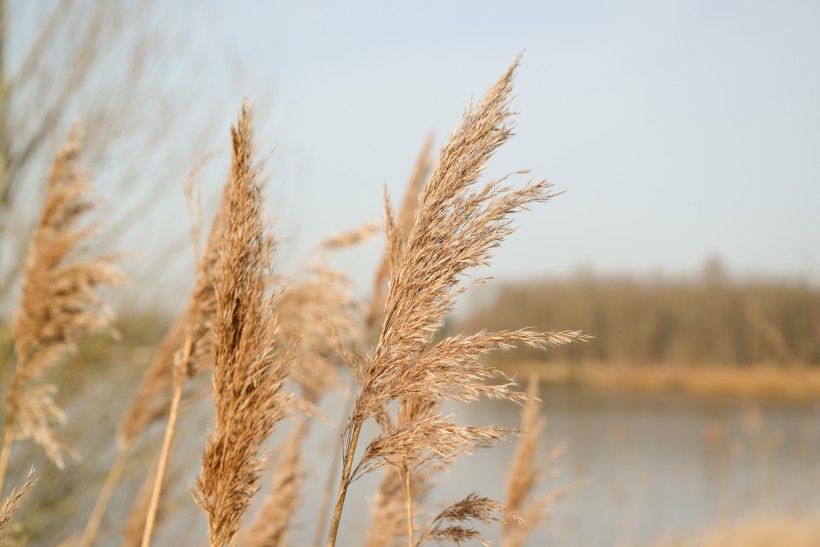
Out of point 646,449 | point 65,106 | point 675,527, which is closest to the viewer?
Answer: point 65,106

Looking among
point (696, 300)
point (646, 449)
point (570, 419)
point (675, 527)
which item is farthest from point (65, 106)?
point (696, 300)

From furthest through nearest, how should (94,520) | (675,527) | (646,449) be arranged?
(646,449)
(675,527)
(94,520)

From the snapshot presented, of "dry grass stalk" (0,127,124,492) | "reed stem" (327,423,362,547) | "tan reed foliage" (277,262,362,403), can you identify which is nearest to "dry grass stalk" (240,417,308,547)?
"tan reed foliage" (277,262,362,403)

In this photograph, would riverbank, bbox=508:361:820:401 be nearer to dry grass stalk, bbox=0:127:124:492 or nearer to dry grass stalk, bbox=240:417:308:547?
dry grass stalk, bbox=240:417:308:547

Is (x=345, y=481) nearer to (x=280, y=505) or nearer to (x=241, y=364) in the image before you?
(x=241, y=364)

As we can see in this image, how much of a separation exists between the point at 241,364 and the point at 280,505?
120 centimetres

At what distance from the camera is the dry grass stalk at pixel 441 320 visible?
1.06 m

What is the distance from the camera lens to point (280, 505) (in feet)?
7.24

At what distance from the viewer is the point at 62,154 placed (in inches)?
90.5

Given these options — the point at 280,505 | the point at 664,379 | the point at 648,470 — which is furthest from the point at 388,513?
the point at 664,379

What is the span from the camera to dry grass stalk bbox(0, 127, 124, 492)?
224 cm

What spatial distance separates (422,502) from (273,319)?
1.20 m

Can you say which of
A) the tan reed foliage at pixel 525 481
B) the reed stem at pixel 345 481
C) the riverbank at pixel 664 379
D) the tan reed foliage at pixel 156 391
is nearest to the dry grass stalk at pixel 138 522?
the tan reed foliage at pixel 156 391

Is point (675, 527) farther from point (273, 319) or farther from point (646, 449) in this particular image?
point (273, 319)
